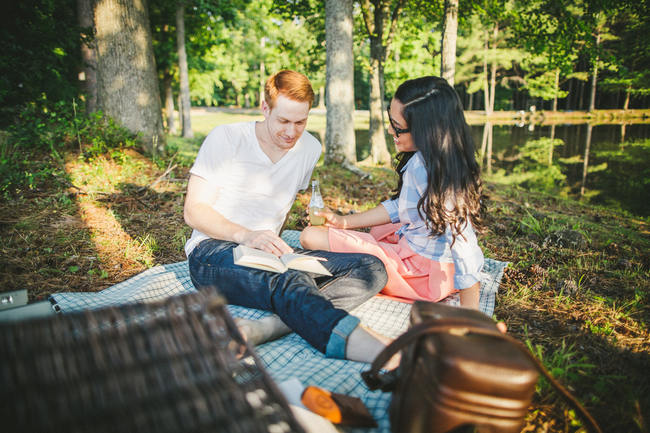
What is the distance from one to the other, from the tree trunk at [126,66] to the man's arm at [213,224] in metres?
4.00

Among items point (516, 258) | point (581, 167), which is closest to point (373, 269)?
point (516, 258)

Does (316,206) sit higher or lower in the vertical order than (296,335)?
higher

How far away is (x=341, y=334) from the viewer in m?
1.96

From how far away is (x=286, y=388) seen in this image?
1727 millimetres

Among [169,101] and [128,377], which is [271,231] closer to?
[128,377]

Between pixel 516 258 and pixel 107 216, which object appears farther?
pixel 107 216

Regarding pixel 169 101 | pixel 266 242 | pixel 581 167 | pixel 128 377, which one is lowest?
pixel 128 377

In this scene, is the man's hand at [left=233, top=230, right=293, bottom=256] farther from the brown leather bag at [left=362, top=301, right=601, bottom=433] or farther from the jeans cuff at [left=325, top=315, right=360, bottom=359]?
the brown leather bag at [left=362, top=301, right=601, bottom=433]

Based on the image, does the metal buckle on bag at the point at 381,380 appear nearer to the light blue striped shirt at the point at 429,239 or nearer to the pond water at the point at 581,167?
the light blue striped shirt at the point at 429,239

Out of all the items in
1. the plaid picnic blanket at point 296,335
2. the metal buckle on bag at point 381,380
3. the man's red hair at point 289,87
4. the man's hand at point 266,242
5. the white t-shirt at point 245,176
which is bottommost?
the plaid picnic blanket at point 296,335

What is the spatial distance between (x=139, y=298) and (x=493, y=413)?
98.2 inches

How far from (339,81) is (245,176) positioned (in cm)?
493

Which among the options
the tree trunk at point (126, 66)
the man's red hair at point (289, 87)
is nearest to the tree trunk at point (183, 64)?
the tree trunk at point (126, 66)

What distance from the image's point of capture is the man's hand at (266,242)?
7.73 ft
